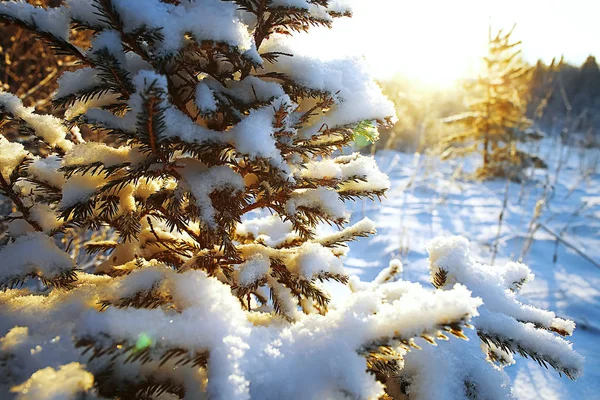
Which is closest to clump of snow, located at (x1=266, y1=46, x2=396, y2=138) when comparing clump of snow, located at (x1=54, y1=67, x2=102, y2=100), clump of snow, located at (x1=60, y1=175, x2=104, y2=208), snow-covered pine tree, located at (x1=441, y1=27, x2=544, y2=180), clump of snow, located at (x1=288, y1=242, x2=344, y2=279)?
clump of snow, located at (x1=288, y1=242, x2=344, y2=279)

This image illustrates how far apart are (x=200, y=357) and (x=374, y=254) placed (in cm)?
343

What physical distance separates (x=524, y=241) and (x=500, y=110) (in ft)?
15.2

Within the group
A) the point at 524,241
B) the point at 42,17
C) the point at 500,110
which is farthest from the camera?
the point at 500,110

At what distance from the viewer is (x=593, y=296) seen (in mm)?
2924

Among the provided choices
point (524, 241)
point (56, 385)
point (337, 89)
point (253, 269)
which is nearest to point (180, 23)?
point (337, 89)

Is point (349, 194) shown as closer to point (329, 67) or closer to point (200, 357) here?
point (329, 67)

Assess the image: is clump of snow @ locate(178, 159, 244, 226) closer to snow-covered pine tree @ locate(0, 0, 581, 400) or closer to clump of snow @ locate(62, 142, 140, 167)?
snow-covered pine tree @ locate(0, 0, 581, 400)

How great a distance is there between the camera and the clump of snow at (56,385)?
1.93ft

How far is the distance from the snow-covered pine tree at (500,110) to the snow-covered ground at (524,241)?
21.5 inches

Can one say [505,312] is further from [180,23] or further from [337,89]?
[180,23]

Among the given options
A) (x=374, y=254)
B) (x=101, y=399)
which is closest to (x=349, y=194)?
(x=101, y=399)

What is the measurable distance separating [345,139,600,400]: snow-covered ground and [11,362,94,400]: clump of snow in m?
1.94

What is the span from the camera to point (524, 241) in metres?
4.01

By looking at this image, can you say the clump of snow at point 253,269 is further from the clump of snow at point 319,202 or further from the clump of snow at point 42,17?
the clump of snow at point 42,17
